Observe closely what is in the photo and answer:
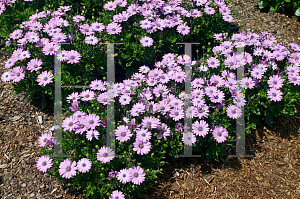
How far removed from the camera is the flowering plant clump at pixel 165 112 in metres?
3.86

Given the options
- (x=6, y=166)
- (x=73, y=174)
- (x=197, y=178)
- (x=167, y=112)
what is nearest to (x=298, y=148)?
(x=197, y=178)

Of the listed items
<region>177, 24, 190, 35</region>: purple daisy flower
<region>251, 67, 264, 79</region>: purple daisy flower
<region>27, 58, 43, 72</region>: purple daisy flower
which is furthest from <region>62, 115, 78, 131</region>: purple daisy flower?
<region>251, 67, 264, 79</region>: purple daisy flower

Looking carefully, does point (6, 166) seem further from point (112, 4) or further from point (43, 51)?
point (112, 4)

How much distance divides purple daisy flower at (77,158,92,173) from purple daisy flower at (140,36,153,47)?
2622mm

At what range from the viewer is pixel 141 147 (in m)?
3.93

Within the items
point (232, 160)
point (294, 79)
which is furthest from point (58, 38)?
point (294, 79)

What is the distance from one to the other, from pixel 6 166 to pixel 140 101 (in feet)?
8.50

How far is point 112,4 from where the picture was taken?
5863 mm

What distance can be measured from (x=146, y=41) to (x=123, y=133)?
2.19 metres

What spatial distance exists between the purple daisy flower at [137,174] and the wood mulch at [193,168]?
2.15 ft

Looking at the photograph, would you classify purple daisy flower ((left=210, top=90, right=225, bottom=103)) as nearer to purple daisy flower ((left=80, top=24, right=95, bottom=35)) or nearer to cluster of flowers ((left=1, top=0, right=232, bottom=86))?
cluster of flowers ((left=1, top=0, right=232, bottom=86))

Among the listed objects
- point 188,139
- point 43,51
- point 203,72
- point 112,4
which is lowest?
point 188,139

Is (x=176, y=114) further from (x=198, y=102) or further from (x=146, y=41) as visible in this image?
(x=146, y=41)

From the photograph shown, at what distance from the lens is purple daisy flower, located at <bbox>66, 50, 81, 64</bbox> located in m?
4.75
